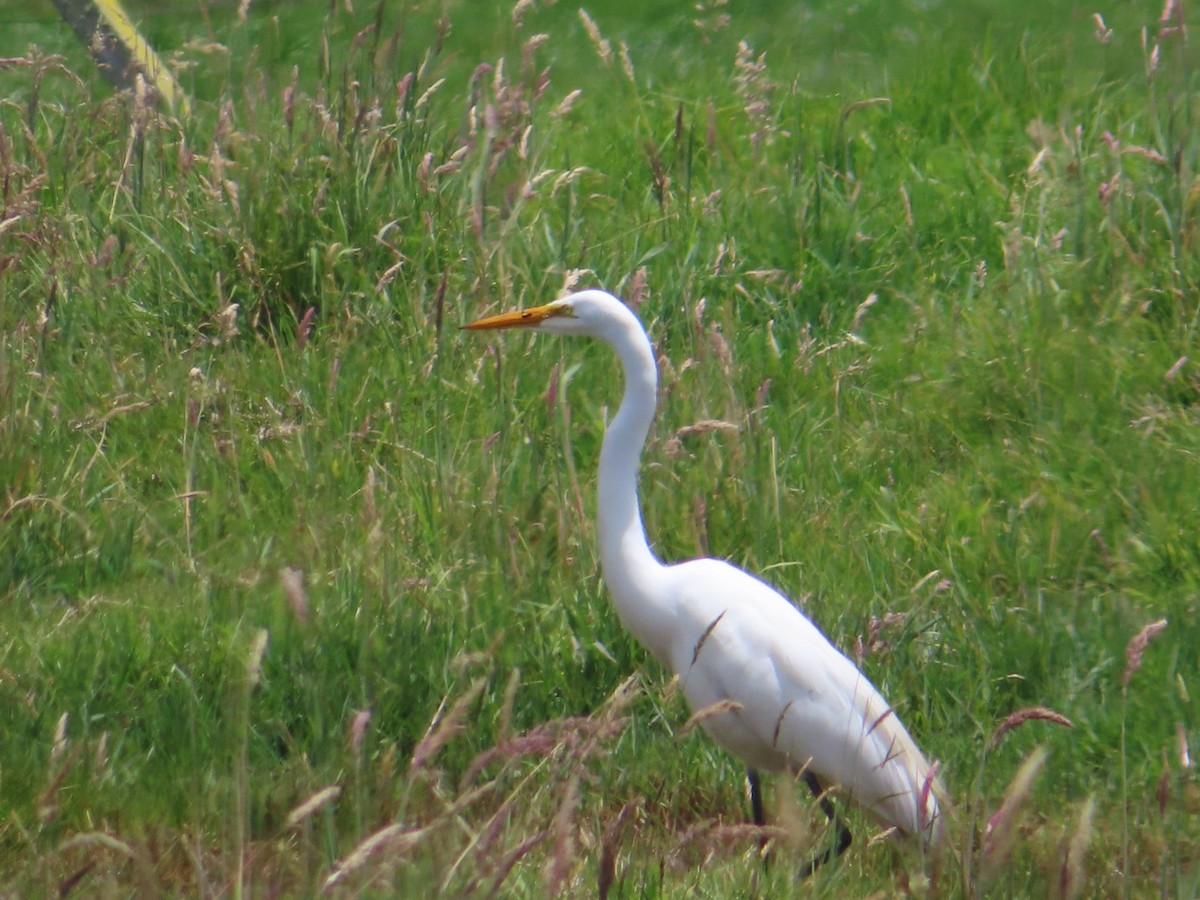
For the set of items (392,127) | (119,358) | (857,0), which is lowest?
(857,0)

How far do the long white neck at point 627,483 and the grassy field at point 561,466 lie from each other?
0.79 ft

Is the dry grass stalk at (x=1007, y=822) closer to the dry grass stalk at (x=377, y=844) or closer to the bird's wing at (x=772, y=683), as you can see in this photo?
the dry grass stalk at (x=377, y=844)

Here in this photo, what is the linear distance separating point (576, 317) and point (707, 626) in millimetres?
628

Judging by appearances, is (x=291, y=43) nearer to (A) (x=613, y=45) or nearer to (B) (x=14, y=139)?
(A) (x=613, y=45)

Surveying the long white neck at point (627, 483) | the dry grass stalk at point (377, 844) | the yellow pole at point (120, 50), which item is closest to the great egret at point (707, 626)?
the long white neck at point (627, 483)

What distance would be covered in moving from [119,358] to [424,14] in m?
4.65

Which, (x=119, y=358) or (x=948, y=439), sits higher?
(x=119, y=358)

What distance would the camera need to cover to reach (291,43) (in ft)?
25.5

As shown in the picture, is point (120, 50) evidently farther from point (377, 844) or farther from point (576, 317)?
point (377, 844)

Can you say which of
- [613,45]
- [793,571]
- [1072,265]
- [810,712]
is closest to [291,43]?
[613,45]

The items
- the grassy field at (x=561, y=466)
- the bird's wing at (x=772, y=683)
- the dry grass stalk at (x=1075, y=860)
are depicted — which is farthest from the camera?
the bird's wing at (x=772, y=683)

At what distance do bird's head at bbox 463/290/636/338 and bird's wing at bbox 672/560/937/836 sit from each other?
0.51 meters

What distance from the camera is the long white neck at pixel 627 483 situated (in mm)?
2891

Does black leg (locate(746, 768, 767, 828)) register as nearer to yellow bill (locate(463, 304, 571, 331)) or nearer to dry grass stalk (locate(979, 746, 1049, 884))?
yellow bill (locate(463, 304, 571, 331))
